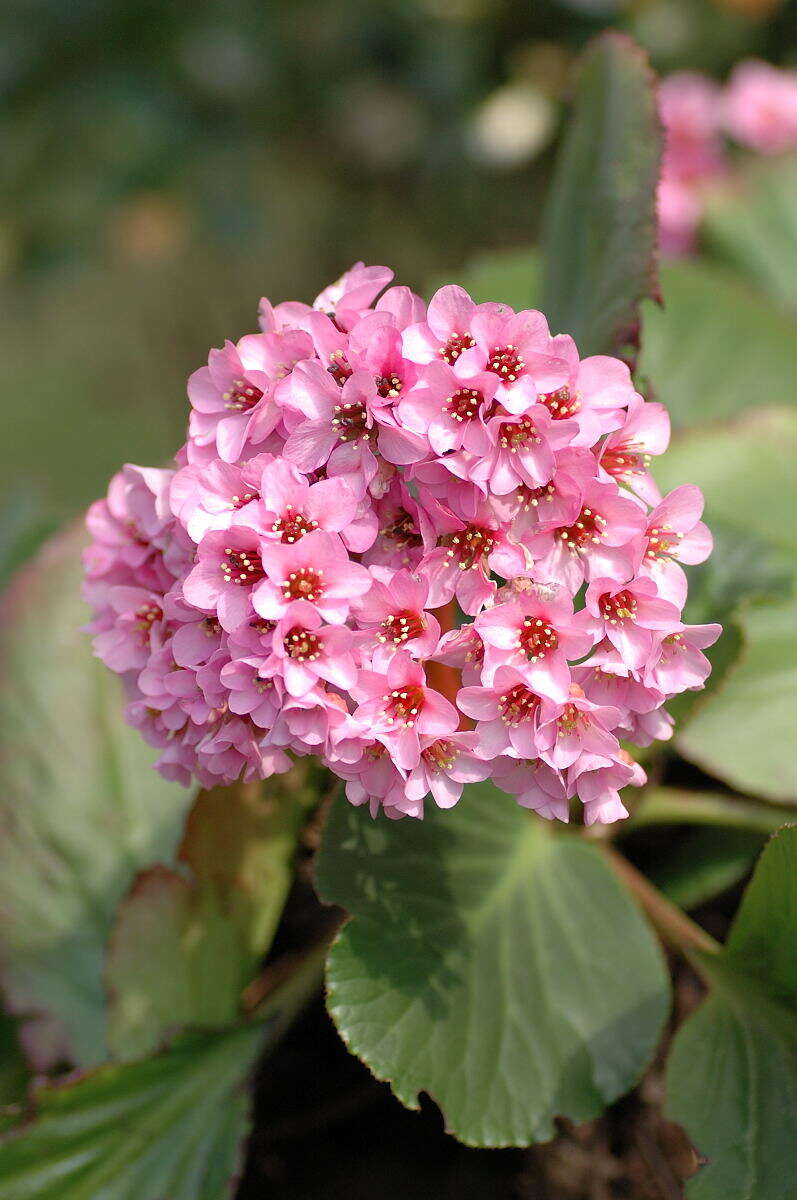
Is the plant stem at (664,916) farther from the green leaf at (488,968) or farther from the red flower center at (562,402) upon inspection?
the red flower center at (562,402)

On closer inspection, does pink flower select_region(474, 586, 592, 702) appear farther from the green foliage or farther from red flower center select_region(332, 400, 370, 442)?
the green foliage

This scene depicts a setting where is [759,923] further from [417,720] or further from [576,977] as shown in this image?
[417,720]

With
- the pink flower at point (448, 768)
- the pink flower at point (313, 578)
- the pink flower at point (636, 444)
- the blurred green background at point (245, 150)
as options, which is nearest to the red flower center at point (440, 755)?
the pink flower at point (448, 768)

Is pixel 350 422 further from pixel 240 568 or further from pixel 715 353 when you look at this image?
pixel 715 353

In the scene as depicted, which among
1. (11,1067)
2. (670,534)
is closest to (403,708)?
(670,534)

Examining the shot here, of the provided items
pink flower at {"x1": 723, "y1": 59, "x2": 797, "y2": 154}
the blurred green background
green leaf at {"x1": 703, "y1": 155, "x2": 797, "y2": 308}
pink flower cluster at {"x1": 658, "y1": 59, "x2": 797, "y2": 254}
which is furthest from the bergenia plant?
the blurred green background

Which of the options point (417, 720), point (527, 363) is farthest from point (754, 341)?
point (417, 720)
